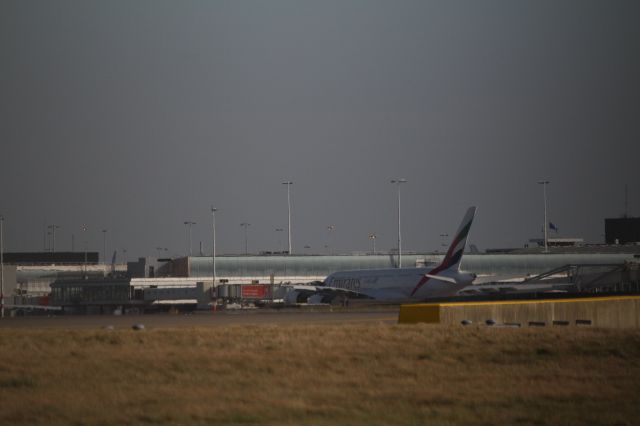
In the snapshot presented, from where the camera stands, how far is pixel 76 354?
32.0 meters

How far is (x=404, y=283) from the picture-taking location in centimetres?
9519

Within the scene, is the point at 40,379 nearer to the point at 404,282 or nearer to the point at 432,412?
the point at 432,412

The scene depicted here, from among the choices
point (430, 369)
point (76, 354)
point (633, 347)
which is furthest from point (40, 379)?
point (633, 347)

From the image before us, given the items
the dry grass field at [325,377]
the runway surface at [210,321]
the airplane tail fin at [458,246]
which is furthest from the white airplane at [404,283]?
the dry grass field at [325,377]

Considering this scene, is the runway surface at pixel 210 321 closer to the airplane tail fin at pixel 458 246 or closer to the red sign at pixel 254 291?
the airplane tail fin at pixel 458 246

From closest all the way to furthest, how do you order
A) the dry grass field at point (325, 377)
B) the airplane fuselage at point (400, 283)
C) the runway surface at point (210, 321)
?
the dry grass field at point (325, 377) → the runway surface at point (210, 321) → the airplane fuselage at point (400, 283)

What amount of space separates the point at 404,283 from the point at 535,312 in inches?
1813

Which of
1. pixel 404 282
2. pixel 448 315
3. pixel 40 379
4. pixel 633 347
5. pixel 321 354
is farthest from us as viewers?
pixel 404 282

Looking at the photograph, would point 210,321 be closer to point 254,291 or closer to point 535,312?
point 535,312

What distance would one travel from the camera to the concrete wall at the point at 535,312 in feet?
154

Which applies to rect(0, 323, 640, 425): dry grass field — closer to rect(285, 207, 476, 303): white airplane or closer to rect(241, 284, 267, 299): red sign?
rect(285, 207, 476, 303): white airplane

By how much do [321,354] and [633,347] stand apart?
10.9 m

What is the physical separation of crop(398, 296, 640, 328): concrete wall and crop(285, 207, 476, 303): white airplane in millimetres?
38991

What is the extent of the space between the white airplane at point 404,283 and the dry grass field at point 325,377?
52.4 m
